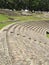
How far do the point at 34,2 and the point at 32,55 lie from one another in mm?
66238

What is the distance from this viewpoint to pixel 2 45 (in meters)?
17.9

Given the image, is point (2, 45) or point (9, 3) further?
point (9, 3)

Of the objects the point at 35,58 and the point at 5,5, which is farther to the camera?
the point at 5,5

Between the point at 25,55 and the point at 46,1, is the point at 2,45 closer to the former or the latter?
the point at 25,55

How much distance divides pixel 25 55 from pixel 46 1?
74.1 m

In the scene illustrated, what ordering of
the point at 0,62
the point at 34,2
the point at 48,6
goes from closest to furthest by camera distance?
1. the point at 0,62
2. the point at 34,2
3. the point at 48,6

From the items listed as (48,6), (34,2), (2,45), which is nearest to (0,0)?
(34,2)

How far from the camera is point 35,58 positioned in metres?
14.3

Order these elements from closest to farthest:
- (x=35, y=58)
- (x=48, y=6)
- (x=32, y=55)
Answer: (x=35, y=58) < (x=32, y=55) < (x=48, y=6)

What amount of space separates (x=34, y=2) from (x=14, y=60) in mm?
68145

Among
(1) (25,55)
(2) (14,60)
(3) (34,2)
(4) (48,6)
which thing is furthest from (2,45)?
(4) (48,6)

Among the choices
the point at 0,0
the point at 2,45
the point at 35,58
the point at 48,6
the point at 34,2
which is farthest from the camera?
the point at 48,6

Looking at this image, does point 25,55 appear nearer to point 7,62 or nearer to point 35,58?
point 35,58

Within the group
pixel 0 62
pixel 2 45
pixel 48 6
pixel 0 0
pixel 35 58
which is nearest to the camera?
pixel 0 62
